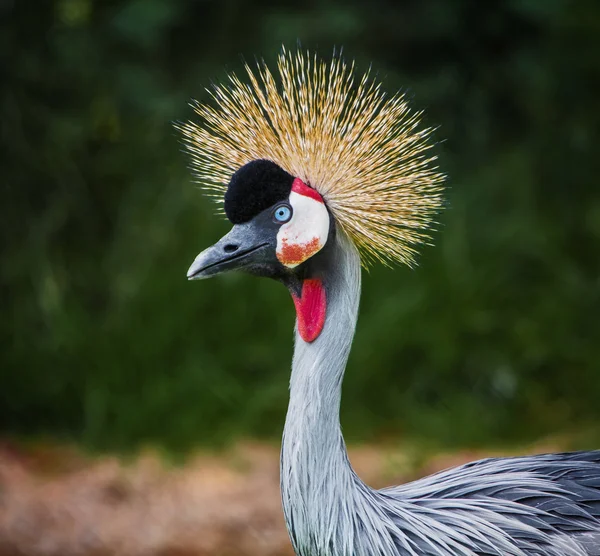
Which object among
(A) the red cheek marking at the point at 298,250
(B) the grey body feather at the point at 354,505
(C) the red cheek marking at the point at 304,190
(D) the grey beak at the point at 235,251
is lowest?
(B) the grey body feather at the point at 354,505

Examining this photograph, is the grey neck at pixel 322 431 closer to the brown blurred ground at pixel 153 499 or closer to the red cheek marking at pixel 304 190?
the red cheek marking at pixel 304 190

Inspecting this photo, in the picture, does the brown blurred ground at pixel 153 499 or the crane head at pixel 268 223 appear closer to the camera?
the crane head at pixel 268 223

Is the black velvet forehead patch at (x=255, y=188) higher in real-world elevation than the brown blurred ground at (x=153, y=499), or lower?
lower

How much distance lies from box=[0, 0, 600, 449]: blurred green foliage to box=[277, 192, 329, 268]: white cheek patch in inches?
77.5

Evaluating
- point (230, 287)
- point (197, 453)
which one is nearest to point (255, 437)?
point (197, 453)

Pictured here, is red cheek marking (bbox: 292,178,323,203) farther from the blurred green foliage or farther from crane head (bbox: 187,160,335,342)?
the blurred green foliage

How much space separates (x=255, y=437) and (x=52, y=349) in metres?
0.87

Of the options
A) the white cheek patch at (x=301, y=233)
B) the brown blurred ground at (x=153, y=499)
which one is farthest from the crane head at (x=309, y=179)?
the brown blurred ground at (x=153, y=499)

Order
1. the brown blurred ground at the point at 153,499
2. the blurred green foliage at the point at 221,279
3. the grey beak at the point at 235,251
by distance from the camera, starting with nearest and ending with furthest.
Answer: the grey beak at the point at 235,251 < the brown blurred ground at the point at 153,499 < the blurred green foliage at the point at 221,279

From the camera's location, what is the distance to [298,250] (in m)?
1.70

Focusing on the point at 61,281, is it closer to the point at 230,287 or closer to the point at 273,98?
the point at 230,287

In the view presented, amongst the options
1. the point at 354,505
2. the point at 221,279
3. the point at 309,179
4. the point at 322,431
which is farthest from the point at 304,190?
the point at 221,279

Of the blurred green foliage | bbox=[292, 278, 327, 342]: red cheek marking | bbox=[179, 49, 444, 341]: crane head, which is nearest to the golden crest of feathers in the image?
bbox=[179, 49, 444, 341]: crane head

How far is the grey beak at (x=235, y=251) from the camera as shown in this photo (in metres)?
1.69
